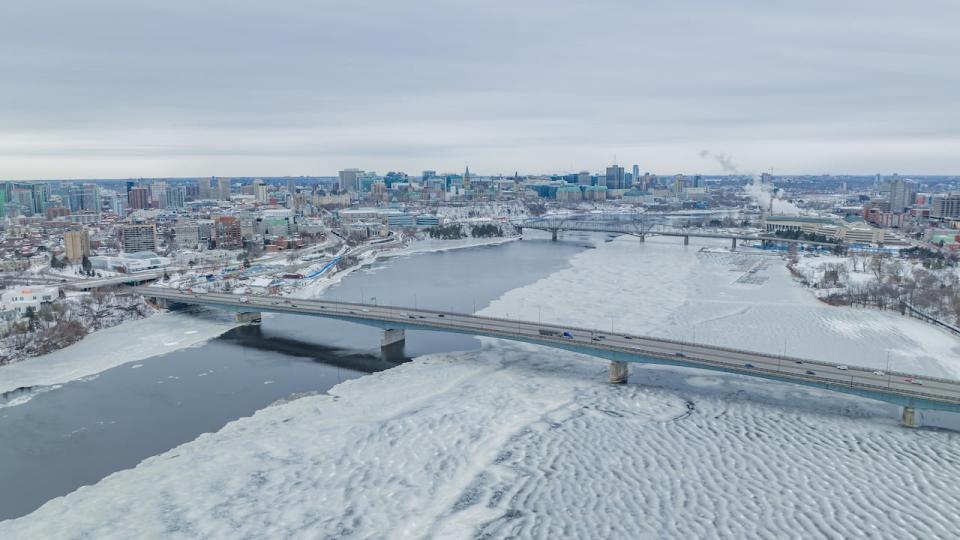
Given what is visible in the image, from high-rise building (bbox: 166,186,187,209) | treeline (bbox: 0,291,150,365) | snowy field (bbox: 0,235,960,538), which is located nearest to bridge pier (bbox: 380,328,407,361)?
snowy field (bbox: 0,235,960,538)


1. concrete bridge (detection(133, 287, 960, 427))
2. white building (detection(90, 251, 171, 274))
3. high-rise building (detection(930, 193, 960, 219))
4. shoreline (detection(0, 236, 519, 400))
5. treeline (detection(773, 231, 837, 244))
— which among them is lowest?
shoreline (detection(0, 236, 519, 400))

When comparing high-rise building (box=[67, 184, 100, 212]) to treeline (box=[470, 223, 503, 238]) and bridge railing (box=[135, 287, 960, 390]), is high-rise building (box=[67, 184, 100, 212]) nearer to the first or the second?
treeline (box=[470, 223, 503, 238])

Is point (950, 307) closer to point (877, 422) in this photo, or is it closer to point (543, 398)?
point (877, 422)

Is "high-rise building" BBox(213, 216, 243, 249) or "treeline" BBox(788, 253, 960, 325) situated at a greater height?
"high-rise building" BBox(213, 216, 243, 249)

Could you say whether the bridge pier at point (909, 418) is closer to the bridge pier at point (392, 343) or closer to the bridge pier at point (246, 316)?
the bridge pier at point (392, 343)

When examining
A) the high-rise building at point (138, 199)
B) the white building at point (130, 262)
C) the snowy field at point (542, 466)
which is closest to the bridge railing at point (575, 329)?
the snowy field at point (542, 466)

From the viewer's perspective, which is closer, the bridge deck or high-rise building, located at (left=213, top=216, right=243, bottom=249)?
high-rise building, located at (left=213, top=216, right=243, bottom=249)

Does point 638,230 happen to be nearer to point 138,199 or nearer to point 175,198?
point 138,199

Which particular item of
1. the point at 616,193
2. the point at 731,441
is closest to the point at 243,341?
the point at 731,441
